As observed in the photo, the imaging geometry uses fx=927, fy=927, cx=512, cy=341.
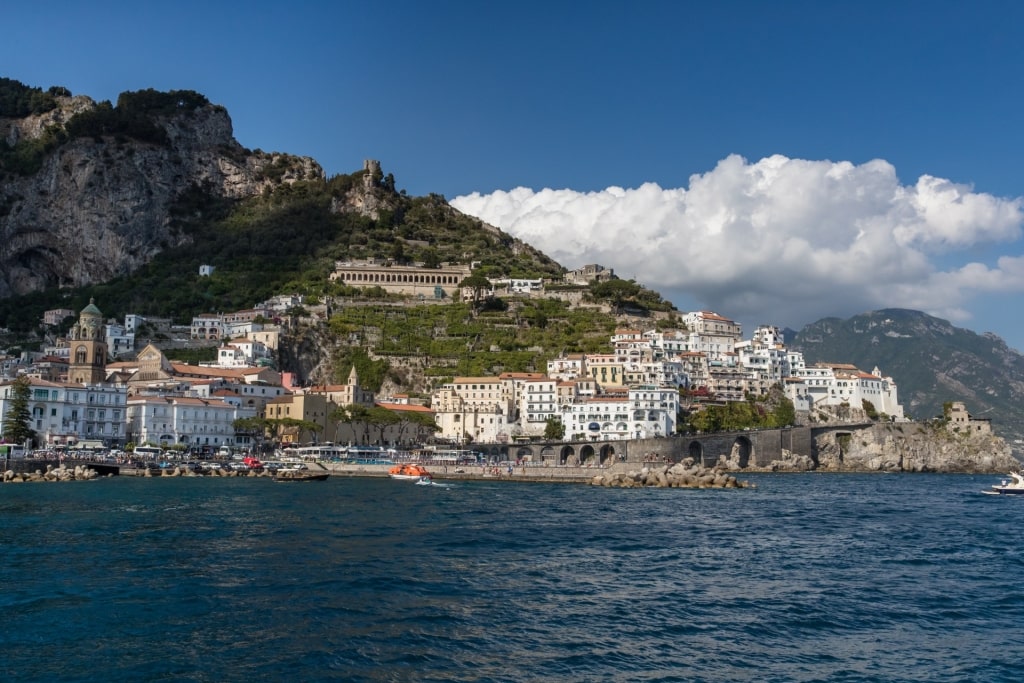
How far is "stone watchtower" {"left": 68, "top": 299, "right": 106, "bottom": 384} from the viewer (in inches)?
3231

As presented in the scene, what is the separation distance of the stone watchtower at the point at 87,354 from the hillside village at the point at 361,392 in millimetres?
125

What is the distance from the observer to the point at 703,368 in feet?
321

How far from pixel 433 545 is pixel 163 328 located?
259ft

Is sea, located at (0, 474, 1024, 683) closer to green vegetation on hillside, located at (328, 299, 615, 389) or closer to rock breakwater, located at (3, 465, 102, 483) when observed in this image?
rock breakwater, located at (3, 465, 102, 483)

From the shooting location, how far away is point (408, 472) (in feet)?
212

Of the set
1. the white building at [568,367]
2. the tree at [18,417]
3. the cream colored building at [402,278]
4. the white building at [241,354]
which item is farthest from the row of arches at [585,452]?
the cream colored building at [402,278]

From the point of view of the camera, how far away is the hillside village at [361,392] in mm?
74188

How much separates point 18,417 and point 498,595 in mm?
54127

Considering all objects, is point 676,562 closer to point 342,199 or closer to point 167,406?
point 167,406

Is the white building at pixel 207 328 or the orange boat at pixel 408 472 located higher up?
the white building at pixel 207 328

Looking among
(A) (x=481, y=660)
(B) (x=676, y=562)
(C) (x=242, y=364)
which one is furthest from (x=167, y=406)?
(A) (x=481, y=660)

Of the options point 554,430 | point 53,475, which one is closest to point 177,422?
point 53,475

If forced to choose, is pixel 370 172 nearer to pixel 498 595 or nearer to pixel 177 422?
pixel 177 422

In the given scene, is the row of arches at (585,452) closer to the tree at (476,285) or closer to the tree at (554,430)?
the tree at (554,430)
